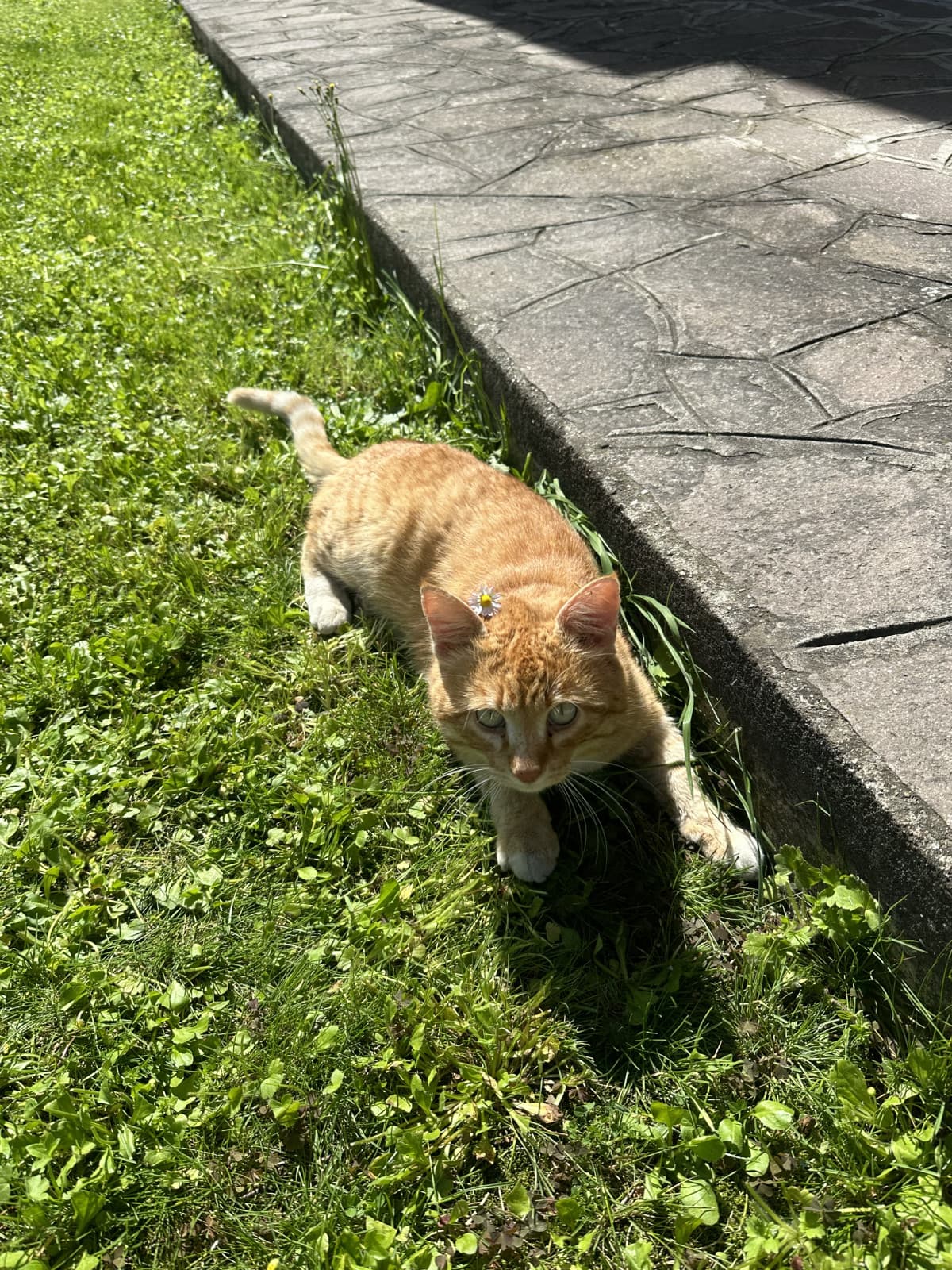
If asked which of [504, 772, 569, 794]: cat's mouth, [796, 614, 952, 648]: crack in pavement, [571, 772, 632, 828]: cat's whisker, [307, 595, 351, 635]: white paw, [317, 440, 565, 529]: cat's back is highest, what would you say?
[317, 440, 565, 529]: cat's back

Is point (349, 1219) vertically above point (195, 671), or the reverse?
point (195, 671)

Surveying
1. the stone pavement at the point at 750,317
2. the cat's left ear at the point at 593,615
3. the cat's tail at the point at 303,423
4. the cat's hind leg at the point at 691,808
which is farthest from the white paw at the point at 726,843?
the cat's tail at the point at 303,423

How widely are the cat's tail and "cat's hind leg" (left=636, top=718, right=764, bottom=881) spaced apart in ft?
5.55

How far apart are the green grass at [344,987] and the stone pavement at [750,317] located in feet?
1.06

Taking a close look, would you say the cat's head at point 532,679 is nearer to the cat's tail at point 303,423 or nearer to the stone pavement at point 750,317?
the stone pavement at point 750,317

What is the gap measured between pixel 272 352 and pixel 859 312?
2.50 m

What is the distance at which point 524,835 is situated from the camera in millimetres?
2268

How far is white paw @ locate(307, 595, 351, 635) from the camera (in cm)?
301

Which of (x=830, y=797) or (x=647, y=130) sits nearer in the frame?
(x=830, y=797)

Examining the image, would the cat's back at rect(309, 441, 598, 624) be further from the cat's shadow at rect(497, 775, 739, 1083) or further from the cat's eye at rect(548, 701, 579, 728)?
the cat's shadow at rect(497, 775, 739, 1083)

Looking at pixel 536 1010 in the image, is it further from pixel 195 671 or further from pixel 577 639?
pixel 195 671

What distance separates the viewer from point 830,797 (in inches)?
73.9

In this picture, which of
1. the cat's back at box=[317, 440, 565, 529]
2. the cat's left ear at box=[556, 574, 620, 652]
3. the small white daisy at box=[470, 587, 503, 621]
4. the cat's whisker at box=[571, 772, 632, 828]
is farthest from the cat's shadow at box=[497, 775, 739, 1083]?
the cat's back at box=[317, 440, 565, 529]

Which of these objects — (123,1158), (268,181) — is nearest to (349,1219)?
(123,1158)
